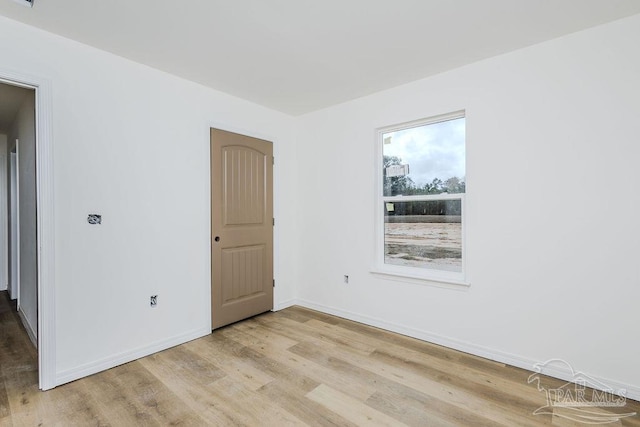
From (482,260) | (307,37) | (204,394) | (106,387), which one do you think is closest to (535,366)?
(482,260)

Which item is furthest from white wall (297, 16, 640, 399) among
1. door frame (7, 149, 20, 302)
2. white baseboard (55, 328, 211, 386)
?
door frame (7, 149, 20, 302)

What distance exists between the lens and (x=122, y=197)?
2562mm

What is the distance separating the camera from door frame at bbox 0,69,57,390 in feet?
7.09

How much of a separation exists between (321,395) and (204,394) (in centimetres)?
81

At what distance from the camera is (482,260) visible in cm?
264

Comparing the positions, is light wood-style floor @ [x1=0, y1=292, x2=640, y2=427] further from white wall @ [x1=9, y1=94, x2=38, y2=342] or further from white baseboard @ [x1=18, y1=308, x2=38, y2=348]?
white wall @ [x1=9, y1=94, x2=38, y2=342]

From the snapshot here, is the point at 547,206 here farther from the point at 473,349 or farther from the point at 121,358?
the point at 121,358

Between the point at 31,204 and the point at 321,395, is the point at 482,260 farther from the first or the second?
the point at 31,204

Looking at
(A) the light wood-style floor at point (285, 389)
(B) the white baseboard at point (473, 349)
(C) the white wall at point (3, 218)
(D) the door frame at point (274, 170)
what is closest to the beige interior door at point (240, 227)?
(D) the door frame at point (274, 170)

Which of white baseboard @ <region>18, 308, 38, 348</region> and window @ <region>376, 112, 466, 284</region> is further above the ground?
window @ <region>376, 112, 466, 284</region>

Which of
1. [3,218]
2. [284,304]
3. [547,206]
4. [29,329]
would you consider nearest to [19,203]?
[3,218]

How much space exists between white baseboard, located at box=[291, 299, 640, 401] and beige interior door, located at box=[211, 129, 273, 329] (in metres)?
0.96

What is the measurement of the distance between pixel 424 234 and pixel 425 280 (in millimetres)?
465

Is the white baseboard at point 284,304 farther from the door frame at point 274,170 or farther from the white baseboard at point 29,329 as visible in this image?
the white baseboard at point 29,329
